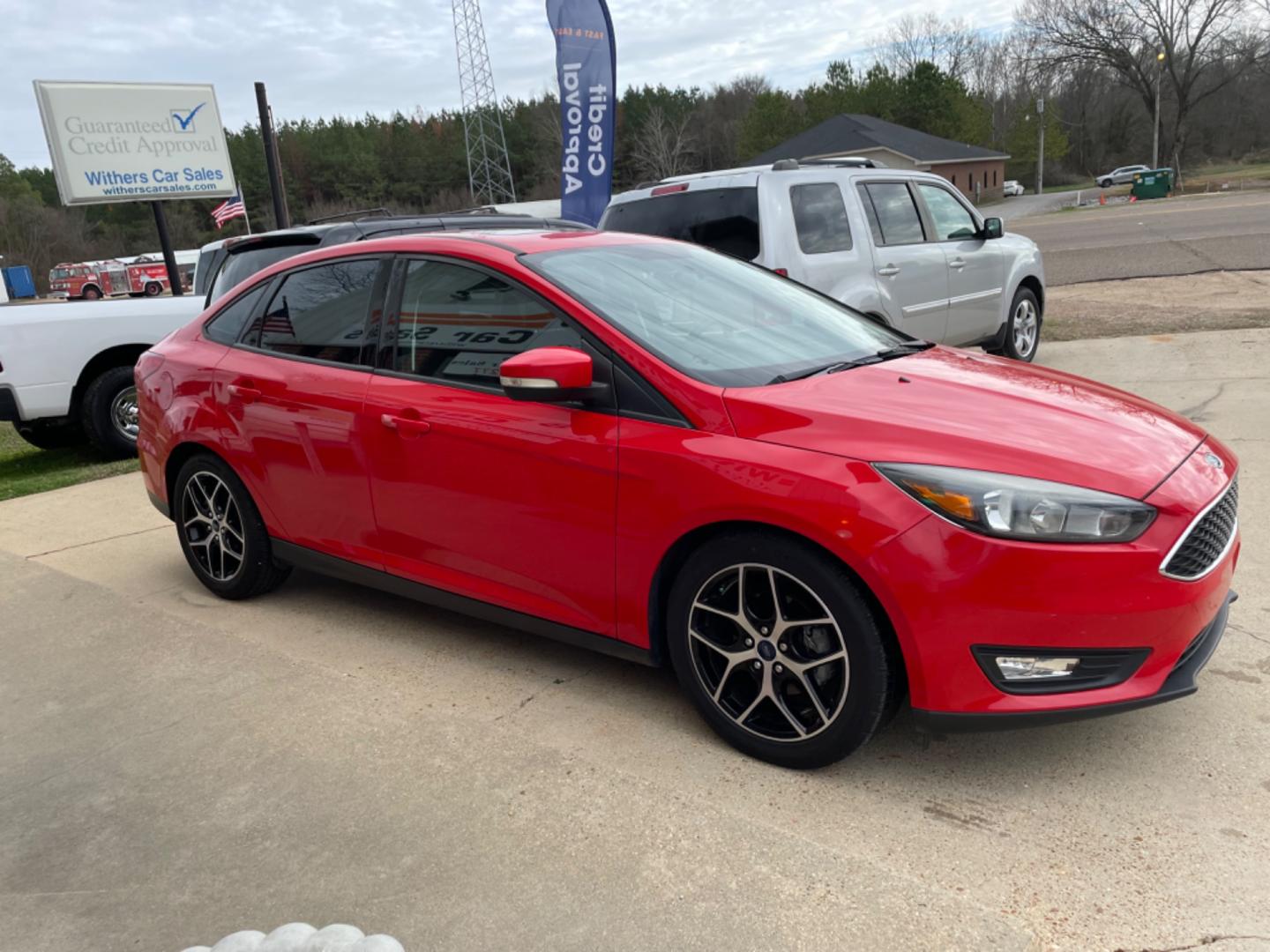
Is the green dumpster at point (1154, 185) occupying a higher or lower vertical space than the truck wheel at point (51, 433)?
higher

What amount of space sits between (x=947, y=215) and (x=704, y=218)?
2347 millimetres

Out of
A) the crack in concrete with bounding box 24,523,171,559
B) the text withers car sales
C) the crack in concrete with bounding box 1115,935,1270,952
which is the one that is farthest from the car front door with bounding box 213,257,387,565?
the text withers car sales

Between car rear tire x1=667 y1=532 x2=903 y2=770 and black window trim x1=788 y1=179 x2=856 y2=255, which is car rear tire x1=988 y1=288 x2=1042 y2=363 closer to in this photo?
black window trim x1=788 y1=179 x2=856 y2=255

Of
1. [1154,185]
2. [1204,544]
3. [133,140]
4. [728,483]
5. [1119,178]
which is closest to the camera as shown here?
[1204,544]

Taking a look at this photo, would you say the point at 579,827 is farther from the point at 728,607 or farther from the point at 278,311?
the point at 278,311

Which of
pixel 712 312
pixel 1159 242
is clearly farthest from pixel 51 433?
pixel 1159 242

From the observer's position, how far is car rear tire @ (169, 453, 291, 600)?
4352mm

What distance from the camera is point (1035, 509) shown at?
2.46 m

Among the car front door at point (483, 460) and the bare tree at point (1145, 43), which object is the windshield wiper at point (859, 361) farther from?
the bare tree at point (1145, 43)

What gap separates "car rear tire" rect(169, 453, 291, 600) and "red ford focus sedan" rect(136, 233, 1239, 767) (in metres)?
0.03

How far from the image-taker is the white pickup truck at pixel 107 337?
748cm

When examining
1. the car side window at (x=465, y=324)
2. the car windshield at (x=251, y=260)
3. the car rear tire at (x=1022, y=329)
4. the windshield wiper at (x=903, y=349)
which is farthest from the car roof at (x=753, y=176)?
the car side window at (x=465, y=324)

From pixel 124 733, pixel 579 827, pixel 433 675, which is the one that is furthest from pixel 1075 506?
pixel 124 733

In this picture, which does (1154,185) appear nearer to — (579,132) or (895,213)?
(579,132)
